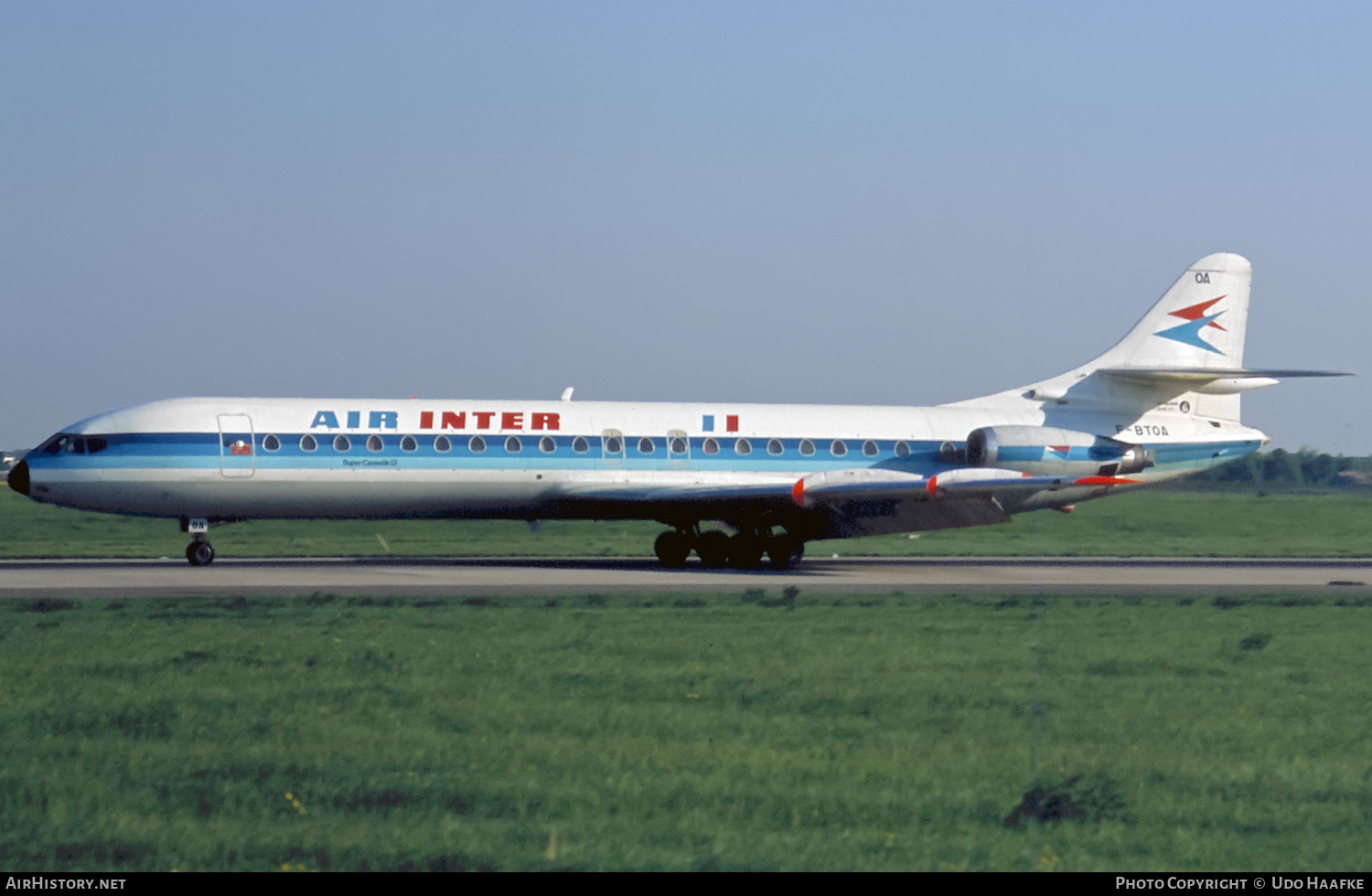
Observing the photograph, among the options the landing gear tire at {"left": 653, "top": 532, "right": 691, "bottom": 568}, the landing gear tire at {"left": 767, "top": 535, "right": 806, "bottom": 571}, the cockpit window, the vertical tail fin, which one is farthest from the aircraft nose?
the vertical tail fin

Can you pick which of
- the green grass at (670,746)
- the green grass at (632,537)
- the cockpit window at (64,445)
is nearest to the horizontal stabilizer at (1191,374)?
the green grass at (632,537)

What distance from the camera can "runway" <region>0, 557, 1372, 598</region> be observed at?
23812mm

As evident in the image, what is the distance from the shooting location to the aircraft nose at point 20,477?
29016mm

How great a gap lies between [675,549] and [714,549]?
125cm

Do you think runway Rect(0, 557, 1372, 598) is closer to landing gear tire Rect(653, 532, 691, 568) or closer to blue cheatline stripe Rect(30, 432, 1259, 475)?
landing gear tire Rect(653, 532, 691, 568)

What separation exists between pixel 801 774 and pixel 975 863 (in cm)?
206

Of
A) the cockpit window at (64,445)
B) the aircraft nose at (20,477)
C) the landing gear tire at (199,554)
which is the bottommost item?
the landing gear tire at (199,554)

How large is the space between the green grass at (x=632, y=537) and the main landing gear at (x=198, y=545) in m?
5.86

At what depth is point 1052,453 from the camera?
3228 centimetres

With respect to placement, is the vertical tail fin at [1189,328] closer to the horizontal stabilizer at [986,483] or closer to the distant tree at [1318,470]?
the horizontal stabilizer at [986,483]

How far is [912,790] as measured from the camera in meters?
8.91

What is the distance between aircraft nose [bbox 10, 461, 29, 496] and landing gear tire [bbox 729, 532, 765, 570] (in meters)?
15.2

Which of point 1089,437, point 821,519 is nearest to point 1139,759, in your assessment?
point 821,519

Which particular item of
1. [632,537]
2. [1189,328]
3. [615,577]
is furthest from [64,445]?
[1189,328]
